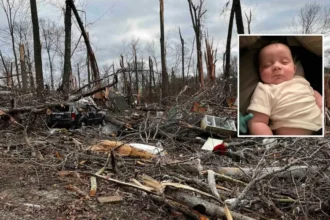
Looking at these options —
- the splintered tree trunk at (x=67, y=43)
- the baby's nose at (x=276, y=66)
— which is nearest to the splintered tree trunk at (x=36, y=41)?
the splintered tree trunk at (x=67, y=43)

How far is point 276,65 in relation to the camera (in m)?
2.49

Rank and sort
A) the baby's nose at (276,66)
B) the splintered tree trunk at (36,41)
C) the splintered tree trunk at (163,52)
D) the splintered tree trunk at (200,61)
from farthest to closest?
the splintered tree trunk at (163,52)
the splintered tree trunk at (200,61)
the splintered tree trunk at (36,41)
the baby's nose at (276,66)

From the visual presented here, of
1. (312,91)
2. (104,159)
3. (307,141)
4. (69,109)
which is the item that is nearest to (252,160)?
(307,141)

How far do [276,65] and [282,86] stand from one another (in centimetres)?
14

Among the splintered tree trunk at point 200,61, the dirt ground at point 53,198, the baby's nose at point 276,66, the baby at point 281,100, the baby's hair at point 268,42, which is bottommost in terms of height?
the dirt ground at point 53,198

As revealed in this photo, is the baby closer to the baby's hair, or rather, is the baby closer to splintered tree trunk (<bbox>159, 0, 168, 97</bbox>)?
the baby's hair

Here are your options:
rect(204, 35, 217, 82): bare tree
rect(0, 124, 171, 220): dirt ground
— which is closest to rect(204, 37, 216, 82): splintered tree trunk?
rect(204, 35, 217, 82): bare tree

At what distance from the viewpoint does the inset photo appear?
2500mm

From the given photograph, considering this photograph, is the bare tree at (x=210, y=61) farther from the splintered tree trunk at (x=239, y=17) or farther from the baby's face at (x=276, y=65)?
the baby's face at (x=276, y=65)

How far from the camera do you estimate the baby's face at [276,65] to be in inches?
98.0

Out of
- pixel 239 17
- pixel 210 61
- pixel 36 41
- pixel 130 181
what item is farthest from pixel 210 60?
pixel 130 181

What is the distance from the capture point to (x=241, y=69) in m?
2.55

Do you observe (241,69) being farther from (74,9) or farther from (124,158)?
(74,9)

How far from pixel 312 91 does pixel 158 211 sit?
229cm
